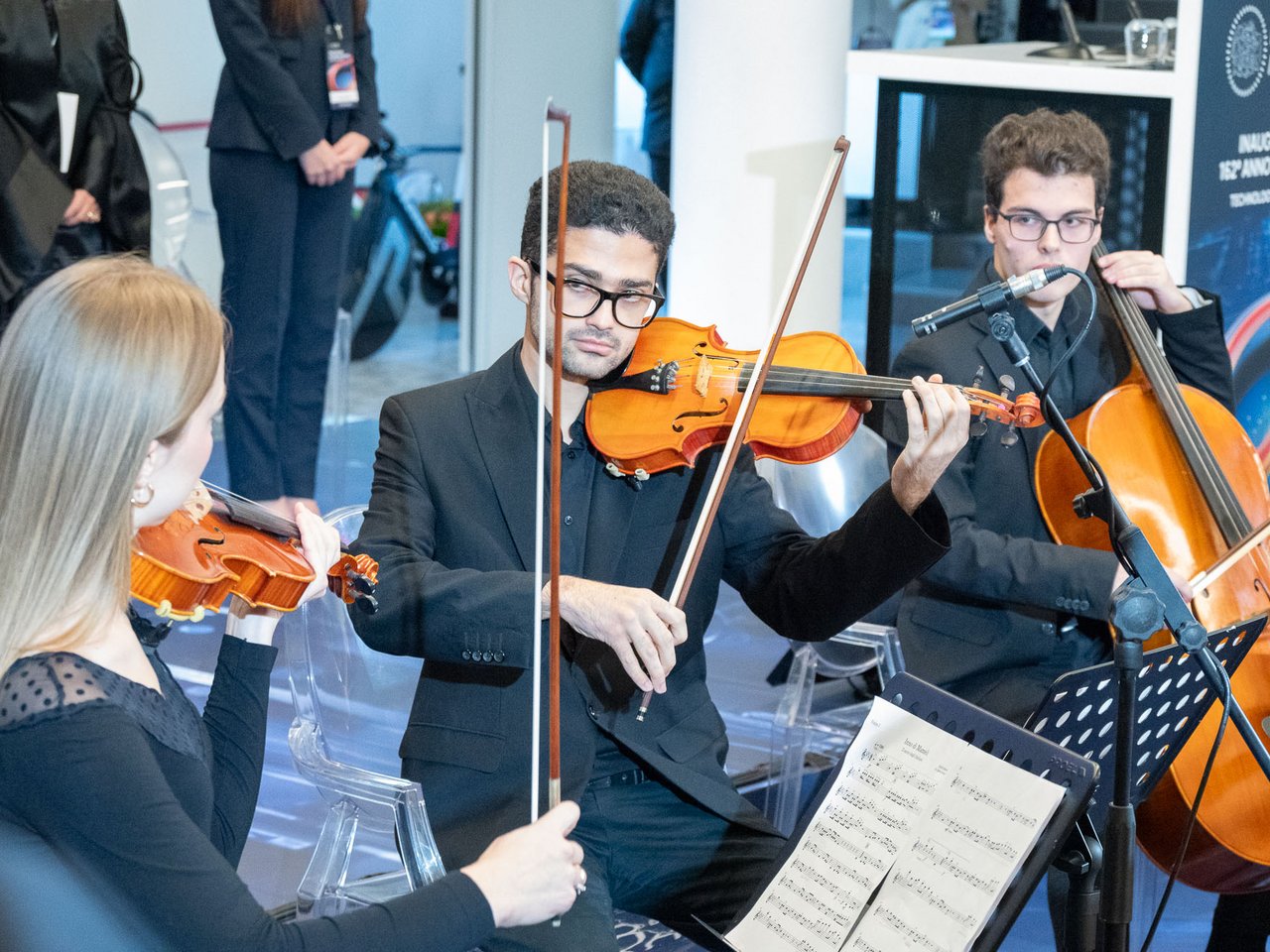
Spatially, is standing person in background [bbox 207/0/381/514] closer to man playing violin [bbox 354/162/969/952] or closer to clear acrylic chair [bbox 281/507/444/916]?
clear acrylic chair [bbox 281/507/444/916]

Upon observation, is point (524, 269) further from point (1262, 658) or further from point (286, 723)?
point (286, 723)

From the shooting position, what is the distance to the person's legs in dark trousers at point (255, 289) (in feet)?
12.7

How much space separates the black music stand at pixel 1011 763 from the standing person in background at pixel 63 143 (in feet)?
8.40

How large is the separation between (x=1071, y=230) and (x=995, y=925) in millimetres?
1296

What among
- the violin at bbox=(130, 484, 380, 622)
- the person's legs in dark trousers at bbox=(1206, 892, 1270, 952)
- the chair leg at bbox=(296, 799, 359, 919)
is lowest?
the person's legs in dark trousers at bbox=(1206, 892, 1270, 952)

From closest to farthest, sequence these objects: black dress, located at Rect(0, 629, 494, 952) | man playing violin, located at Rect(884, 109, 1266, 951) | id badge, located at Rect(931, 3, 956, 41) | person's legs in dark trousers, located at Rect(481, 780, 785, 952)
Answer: black dress, located at Rect(0, 629, 494, 952)
person's legs in dark trousers, located at Rect(481, 780, 785, 952)
man playing violin, located at Rect(884, 109, 1266, 951)
id badge, located at Rect(931, 3, 956, 41)

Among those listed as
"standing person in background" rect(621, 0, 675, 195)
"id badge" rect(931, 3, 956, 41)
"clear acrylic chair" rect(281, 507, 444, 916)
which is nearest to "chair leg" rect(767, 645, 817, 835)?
"clear acrylic chair" rect(281, 507, 444, 916)

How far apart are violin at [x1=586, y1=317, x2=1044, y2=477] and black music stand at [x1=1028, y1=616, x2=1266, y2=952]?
15.0 inches

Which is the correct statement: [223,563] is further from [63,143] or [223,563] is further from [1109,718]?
[63,143]

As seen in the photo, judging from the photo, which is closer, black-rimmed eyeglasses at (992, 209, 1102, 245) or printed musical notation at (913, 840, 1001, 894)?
printed musical notation at (913, 840, 1001, 894)

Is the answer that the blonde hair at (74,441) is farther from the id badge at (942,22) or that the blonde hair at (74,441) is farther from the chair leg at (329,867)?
the id badge at (942,22)

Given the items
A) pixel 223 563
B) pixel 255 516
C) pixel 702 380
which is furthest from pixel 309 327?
pixel 223 563

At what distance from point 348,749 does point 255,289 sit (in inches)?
77.6

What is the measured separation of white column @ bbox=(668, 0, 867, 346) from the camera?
12.7 ft
